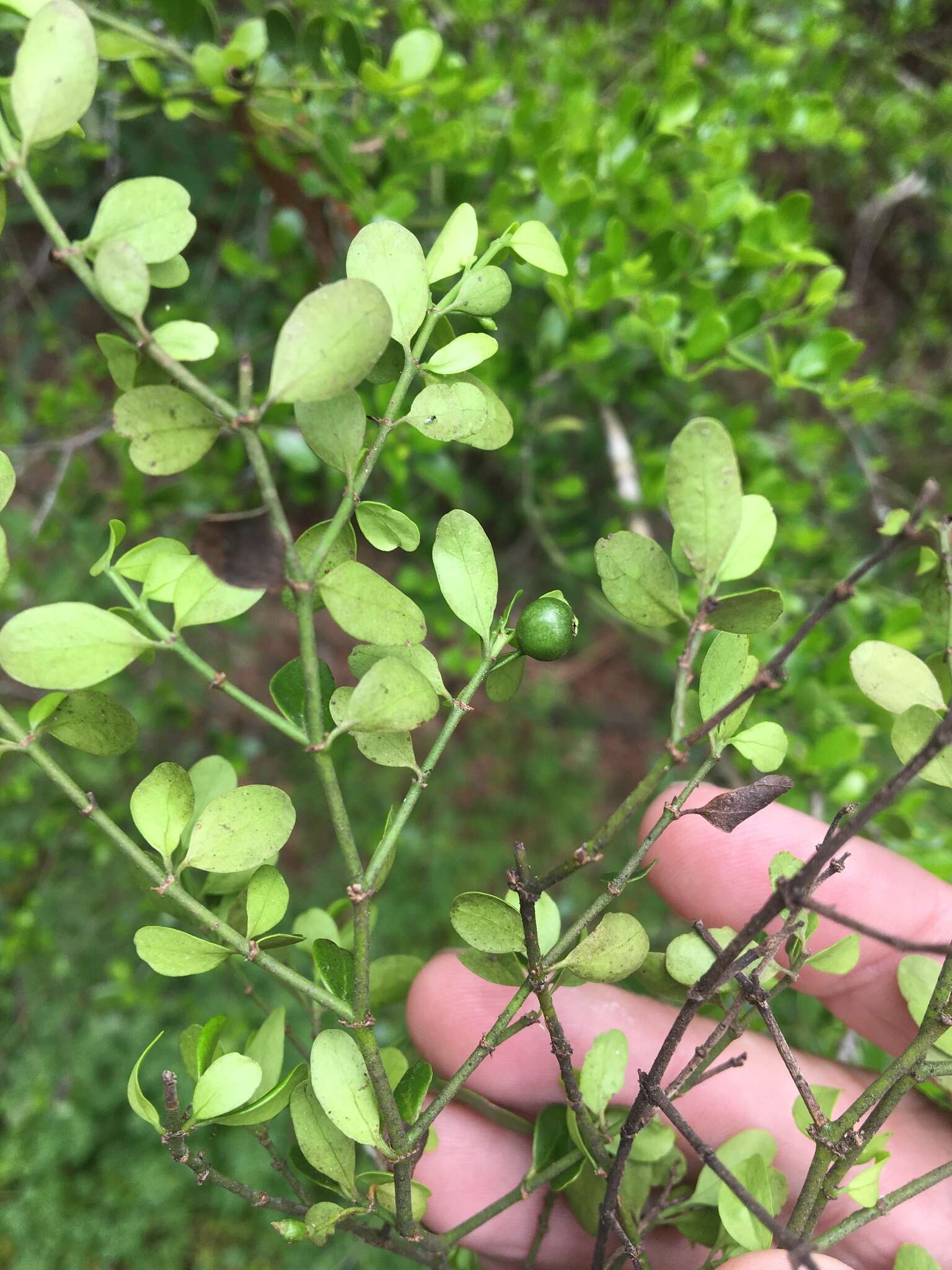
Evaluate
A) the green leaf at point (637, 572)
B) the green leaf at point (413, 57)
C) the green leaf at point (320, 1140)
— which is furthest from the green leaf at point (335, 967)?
the green leaf at point (413, 57)

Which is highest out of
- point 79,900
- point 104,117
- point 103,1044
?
point 104,117

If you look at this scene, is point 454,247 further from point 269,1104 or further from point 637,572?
point 269,1104

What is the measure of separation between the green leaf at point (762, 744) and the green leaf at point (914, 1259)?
473mm

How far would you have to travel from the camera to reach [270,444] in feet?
3.70

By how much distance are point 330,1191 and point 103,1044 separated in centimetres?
177

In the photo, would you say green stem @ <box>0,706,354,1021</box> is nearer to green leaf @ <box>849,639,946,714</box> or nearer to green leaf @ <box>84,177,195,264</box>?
green leaf @ <box>84,177,195,264</box>

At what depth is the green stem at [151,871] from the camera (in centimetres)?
56

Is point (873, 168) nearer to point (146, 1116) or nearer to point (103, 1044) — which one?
point (146, 1116)

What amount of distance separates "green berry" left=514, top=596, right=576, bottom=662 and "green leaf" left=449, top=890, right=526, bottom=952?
183mm

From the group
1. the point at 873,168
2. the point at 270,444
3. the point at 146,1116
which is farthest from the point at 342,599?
the point at 873,168

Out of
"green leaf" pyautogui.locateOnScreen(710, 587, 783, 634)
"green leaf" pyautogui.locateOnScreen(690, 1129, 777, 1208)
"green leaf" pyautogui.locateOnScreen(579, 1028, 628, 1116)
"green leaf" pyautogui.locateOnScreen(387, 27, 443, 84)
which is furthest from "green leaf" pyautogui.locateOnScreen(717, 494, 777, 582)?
"green leaf" pyautogui.locateOnScreen(387, 27, 443, 84)

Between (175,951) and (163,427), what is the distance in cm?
36

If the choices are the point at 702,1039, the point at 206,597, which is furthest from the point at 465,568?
the point at 702,1039

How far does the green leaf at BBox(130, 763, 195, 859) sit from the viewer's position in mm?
601
